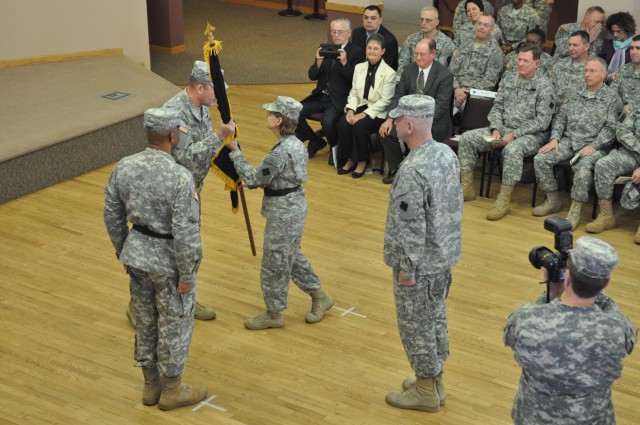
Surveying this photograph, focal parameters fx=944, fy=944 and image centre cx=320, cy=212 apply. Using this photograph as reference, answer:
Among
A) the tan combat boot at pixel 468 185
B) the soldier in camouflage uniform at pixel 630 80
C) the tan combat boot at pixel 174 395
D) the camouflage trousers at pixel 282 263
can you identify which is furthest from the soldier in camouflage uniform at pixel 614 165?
the tan combat boot at pixel 174 395

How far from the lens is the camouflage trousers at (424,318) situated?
4457mm

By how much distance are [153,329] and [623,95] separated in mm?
4508

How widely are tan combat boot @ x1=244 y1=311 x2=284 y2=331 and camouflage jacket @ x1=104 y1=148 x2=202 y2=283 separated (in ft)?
3.79

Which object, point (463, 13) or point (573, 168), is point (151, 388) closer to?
point (573, 168)

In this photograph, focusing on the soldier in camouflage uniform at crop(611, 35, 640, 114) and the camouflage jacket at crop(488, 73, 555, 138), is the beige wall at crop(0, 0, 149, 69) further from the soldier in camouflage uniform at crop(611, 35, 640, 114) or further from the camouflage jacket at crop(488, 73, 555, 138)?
the soldier in camouflage uniform at crop(611, 35, 640, 114)

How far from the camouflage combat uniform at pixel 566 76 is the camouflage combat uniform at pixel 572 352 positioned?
466cm

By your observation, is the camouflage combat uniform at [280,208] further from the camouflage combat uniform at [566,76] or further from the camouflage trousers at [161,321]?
the camouflage combat uniform at [566,76]

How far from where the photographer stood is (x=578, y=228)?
7.12 metres

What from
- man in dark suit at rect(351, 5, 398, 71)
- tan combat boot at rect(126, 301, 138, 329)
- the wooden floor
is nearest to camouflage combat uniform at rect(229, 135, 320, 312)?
the wooden floor

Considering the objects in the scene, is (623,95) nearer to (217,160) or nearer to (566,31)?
(566,31)

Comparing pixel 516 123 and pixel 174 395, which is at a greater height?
pixel 516 123

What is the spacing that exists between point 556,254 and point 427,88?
4400 mm

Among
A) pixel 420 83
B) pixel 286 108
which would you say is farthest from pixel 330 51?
pixel 286 108

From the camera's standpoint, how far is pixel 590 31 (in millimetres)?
8289
